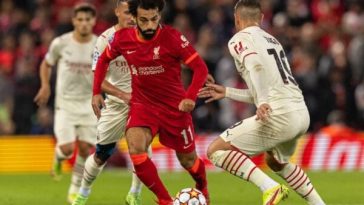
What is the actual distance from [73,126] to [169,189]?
6.34 ft

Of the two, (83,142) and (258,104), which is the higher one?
(258,104)

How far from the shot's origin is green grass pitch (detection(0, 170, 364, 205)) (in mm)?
14359

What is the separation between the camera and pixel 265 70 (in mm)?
11125

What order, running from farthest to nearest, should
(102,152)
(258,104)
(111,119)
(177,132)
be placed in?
(111,119) → (102,152) → (177,132) → (258,104)

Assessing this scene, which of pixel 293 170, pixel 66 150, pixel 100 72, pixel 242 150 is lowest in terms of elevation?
pixel 66 150

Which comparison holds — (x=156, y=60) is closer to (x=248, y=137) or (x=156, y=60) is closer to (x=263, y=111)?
(x=248, y=137)

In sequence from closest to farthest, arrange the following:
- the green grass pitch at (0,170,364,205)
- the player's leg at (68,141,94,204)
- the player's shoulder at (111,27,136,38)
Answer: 1. the player's shoulder at (111,27,136,38)
2. the green grass pitch at (0,170,364,205)
3. the player's leg at (68,141,94,204)

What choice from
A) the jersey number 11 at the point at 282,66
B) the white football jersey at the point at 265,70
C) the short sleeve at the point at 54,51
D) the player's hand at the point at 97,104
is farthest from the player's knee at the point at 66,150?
the jersey number 11 at the point at 282,66

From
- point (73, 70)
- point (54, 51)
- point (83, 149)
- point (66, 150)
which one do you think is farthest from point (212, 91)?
point (66, 150)

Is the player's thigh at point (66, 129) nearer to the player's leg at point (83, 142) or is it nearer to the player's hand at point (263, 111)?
the player's leg at point (83, 142)

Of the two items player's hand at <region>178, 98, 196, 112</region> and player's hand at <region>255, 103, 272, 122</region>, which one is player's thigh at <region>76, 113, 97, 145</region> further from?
player's hand at <region>255, 103, 272, 122</region>

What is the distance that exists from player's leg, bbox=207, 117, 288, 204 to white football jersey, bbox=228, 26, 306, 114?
30 cm

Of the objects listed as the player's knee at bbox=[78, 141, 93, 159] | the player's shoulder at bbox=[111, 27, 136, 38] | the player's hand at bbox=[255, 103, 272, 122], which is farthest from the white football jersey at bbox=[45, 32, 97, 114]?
the player's hand at bbox=[255, 103, 272, 122]

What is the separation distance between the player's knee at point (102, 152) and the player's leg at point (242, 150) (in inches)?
77.6
